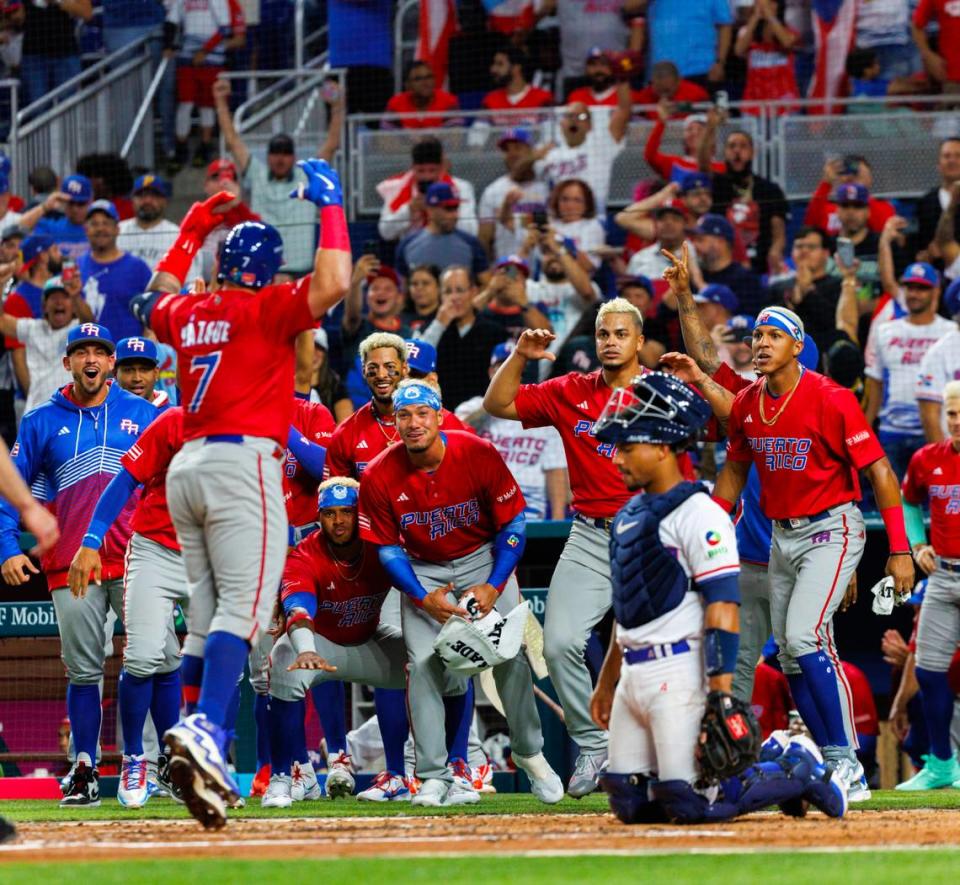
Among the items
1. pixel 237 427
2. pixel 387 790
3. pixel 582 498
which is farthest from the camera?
pixel 387 790

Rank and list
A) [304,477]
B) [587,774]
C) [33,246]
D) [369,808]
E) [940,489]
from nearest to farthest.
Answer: [369,808]
[587,774]
[304,477]
[940,489]
[33,246]

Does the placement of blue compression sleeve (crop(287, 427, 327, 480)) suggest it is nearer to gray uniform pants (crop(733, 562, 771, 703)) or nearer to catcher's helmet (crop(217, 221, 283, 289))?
gray uniform pants (crop(733, 562, 771, 703))

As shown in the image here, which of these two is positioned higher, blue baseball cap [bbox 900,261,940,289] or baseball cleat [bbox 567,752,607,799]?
blue baseball cap [bbox 900,261,940,289]

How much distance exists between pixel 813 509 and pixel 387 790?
244 centimetres

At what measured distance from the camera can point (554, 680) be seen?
24.7 feet

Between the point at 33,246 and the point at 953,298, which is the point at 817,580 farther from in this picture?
the point at 33,246

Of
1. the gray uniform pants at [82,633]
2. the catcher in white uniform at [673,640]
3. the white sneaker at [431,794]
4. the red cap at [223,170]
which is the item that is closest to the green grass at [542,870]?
the catcher in white uniform at [673,640]

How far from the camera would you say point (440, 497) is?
7.50 meters

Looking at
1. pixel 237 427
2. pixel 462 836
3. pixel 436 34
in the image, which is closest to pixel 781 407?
pixel 237 427

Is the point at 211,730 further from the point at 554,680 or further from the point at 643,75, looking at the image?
the point at 643,75

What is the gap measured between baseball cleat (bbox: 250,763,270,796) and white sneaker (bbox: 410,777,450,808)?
1.88 meters

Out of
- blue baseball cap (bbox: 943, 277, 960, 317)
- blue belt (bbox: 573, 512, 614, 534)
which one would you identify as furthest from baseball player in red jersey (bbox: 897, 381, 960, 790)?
blue baseball cap (bbox: 943, 277, 960, 317)

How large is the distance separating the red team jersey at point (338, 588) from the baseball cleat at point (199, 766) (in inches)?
109

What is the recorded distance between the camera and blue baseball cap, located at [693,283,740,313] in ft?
38.2
